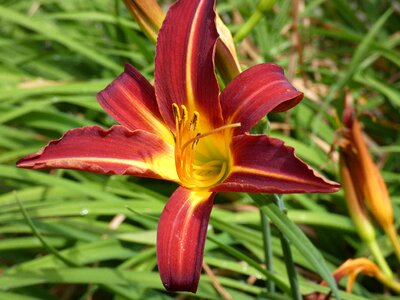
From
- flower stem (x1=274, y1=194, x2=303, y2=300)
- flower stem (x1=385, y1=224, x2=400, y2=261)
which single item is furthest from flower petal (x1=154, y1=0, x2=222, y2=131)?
flower stem (x1=385, y1=224, x2=400, y2=261)

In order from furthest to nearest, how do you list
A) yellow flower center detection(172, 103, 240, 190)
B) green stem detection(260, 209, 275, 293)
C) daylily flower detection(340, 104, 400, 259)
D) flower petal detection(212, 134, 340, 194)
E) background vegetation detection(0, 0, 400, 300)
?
background vegetation detection(0, 0, 400, 300)
daylily flower detection(340, 104, 400, 259)
green stem detection(260, 209, 275, 293)
yellow flower center detection(172, 103, 240, 190)
flower petal detection(212, 134, 340, 194)

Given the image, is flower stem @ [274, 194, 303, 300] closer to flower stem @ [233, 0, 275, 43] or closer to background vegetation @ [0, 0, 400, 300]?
background vegetation @ [0, 0, 400, 300]

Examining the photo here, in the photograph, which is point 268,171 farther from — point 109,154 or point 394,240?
point 394,240

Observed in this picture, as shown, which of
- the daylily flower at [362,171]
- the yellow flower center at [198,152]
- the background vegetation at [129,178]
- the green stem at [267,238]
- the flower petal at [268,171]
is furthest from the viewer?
the background vegetation at [129,178]

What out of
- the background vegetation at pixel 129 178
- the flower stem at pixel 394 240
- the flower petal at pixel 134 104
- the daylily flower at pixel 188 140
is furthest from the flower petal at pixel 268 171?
the flower stem at pixel 394 240

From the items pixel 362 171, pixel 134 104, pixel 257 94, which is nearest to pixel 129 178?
pixel 362 171

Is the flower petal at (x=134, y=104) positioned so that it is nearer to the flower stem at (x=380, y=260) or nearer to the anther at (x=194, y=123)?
the anther at (x=194, y=123)
